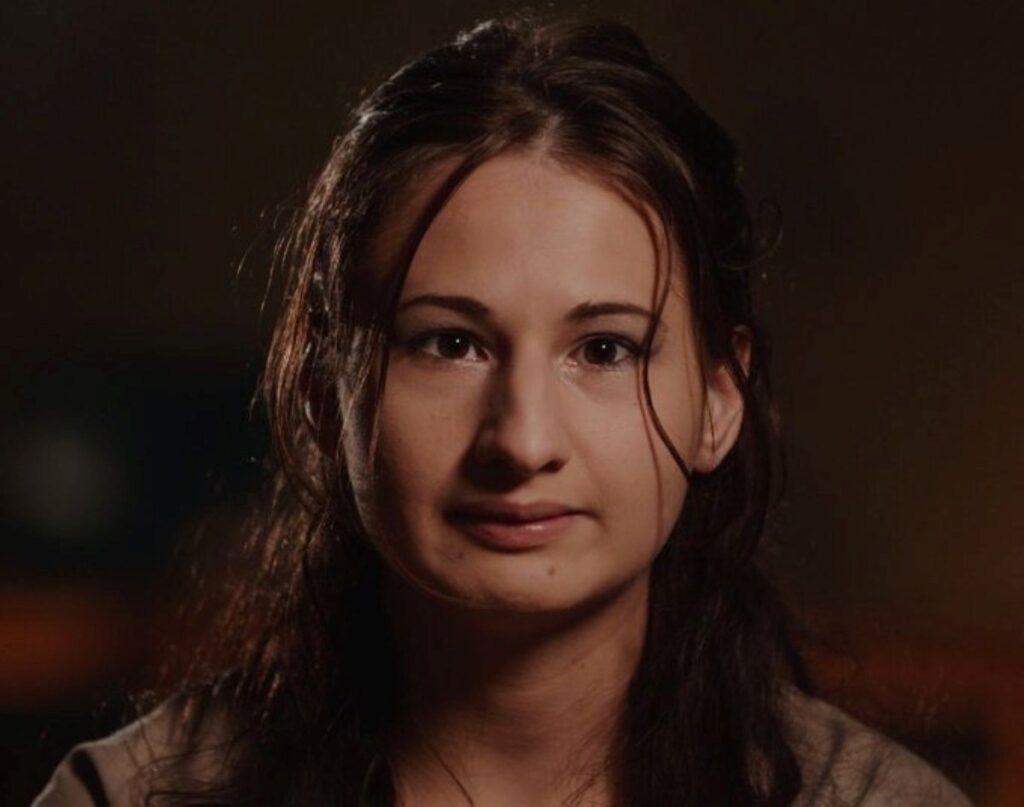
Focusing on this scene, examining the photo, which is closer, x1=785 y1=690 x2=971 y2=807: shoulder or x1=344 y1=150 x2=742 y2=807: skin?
x1=344 y1=150 x2=742 y2=807: skin

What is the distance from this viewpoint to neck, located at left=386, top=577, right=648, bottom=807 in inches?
52.4

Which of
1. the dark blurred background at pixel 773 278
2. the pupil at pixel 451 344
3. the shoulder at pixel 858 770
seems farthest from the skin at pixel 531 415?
the dark blurred background at pixel 773 278

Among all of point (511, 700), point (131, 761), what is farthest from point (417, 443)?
point (131, 761)

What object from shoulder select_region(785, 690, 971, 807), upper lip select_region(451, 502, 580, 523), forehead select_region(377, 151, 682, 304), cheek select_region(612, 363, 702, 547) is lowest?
shoulder select_region(785, 690, 971, 807)

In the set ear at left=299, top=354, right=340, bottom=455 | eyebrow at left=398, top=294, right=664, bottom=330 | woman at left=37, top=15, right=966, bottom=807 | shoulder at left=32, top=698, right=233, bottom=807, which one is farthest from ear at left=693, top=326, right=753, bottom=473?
shoulder at left=32, top=698, right=233, bottom=807

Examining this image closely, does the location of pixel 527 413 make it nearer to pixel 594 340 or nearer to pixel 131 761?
pixel 594 340

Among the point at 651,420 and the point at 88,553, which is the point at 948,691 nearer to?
the point at 651,420

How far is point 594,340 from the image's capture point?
126cm

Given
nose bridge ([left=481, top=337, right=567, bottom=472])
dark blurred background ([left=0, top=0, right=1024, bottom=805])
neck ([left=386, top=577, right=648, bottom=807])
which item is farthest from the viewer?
dark blurred background ([left=0, top=0, right=1024, bottom=805])

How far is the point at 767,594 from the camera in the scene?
58.5 inches

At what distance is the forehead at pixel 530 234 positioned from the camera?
4.08 ft

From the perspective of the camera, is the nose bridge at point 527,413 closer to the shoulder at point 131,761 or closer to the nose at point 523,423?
the nose at point 523,423

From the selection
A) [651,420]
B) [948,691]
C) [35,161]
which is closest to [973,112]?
[948,691]

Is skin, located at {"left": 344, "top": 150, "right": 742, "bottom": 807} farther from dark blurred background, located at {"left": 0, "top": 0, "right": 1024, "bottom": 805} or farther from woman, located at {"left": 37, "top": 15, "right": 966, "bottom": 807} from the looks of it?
dark blurred background, located at {"left": 0, "top": 0, "right": 1024, "bottom": 805}
